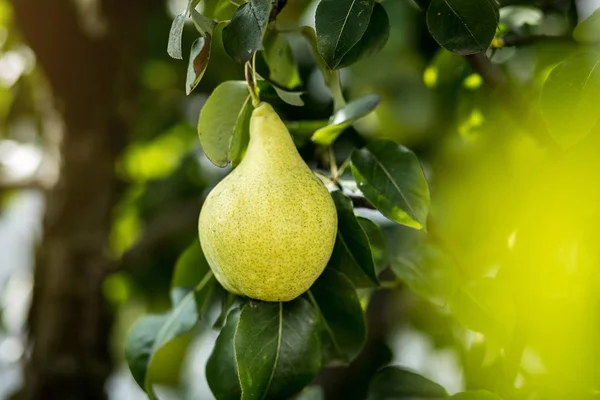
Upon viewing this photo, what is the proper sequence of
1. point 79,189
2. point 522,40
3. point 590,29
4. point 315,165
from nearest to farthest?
point 590,29
point 522,40
point 315,165
point 79,189

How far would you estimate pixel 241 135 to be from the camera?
738 mm

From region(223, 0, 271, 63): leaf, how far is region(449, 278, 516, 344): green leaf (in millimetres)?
411

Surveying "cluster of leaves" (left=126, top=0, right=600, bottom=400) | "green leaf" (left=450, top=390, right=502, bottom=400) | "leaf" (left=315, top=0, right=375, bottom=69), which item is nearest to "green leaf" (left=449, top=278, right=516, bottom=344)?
"cluster of leaves" (left=126, top=0, right=600, bottom=400)

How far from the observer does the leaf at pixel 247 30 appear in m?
0.58

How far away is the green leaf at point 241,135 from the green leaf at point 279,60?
0.09 metres

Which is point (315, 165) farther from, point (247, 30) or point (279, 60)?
point (247, 30)

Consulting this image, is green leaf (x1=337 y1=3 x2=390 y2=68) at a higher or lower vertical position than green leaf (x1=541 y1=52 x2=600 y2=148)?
higher

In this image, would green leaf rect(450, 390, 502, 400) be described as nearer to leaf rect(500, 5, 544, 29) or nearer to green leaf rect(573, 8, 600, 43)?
green leaf rect(573, 8, 600, 43)

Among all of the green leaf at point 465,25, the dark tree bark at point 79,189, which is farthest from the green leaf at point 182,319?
the dark tree bark at point 79,189

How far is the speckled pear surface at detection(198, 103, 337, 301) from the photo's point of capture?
0.60 meters

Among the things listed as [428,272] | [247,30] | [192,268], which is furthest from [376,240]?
[247,30]

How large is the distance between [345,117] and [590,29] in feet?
0.79

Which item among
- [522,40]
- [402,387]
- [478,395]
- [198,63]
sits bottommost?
[402,387]

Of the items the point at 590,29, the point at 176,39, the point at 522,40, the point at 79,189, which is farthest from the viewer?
the point at 79,189
